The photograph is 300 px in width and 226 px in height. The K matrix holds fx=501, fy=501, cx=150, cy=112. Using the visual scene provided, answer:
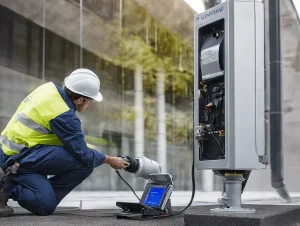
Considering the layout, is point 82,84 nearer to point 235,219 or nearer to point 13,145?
point 13,145

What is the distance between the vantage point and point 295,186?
7.43 m

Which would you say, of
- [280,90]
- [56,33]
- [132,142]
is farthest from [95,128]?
[280,90]

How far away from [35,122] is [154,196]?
900mm

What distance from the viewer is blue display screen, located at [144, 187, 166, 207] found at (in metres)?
3.18

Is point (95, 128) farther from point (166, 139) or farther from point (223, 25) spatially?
point (223, 25)

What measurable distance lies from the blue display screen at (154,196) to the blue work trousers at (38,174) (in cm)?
51

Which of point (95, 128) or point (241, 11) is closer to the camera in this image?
point (241, 11)

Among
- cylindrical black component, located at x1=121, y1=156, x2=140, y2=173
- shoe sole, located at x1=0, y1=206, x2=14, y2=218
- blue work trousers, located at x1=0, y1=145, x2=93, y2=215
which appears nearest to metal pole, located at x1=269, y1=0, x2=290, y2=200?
cylindrical black component, located at x1=121, y1=156, x2=140, y2=173

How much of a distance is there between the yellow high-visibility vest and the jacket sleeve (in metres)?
0.05

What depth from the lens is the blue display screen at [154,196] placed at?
10.4ft

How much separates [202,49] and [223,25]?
21cm

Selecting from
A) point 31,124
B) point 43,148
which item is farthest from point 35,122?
point 43,148

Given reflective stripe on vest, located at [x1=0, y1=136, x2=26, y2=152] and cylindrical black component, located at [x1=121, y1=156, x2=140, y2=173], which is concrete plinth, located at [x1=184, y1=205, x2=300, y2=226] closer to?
cylindrical black component, located at [x1=121, y1=156, x2=140, y2=173]

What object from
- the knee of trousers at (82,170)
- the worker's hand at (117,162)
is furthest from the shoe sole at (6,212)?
the worker's hand at (117,162)
